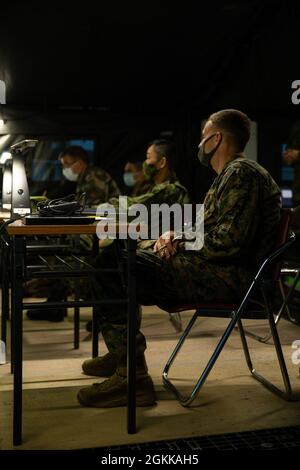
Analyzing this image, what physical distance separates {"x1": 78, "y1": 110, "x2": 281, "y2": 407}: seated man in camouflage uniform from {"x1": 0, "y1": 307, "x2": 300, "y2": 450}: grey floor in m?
0.13

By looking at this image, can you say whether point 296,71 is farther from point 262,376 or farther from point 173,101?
point 262,376

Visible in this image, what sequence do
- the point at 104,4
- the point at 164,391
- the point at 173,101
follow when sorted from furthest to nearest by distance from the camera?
the point at 173,101 < the point at 104,4 < the point at 164,391

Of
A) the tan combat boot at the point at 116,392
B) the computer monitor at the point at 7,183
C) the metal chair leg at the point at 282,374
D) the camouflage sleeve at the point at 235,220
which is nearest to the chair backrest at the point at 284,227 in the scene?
the camouflage sleeve at the point at 235,220

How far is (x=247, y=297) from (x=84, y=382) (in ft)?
3.27

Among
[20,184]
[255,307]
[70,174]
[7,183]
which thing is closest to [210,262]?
[255,307]

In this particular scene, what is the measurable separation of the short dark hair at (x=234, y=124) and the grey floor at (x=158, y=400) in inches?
44.7

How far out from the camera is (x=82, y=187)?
17.9 feet

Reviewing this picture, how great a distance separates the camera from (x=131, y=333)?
93.3 inches

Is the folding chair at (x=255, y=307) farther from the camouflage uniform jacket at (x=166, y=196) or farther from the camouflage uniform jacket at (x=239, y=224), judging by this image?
the camouflage uniform jacket at (x=166, y=196)

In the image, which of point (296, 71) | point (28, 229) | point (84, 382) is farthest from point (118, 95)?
point (28, 229)

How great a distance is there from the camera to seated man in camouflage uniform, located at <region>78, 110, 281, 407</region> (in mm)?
2578

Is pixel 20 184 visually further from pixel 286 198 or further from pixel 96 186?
pixel 286 198

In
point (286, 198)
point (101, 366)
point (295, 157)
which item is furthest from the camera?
point (286, 198)

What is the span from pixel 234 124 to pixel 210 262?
638 millimetres
